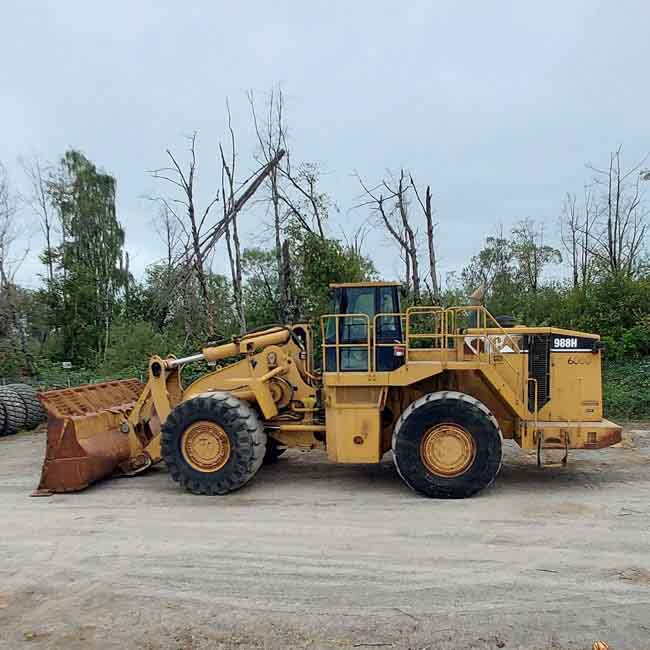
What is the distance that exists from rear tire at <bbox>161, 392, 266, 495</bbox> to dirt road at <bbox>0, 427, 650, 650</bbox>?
271 millimetres

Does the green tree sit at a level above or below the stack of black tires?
above

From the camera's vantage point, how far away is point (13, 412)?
14.1m

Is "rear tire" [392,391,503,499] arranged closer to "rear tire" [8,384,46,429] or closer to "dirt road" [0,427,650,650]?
"dirt road" [0,427,650,650]

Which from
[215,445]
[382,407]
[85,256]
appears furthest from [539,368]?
[85,256]

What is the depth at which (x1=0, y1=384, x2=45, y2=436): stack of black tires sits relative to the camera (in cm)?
1393

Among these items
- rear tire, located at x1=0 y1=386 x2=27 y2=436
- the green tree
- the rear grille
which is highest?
the green tree

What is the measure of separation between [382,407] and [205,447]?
229cm

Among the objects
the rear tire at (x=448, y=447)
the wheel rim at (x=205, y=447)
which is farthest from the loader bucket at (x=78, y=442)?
the rear tire at (x=448, y=447)

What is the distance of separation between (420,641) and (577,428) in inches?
169

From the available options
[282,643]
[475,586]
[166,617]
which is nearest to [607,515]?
[475,586]

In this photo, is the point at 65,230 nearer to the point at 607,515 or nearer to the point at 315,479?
the point at 315,479

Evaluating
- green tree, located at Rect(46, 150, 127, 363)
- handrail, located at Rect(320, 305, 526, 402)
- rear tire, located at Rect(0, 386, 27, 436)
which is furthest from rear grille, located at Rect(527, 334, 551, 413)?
green tree, located at Rect(46, 150, 127, 363)

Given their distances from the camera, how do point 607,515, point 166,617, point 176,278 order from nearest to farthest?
point 166,617
point 607,515
point 176,278

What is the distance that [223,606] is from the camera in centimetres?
459
